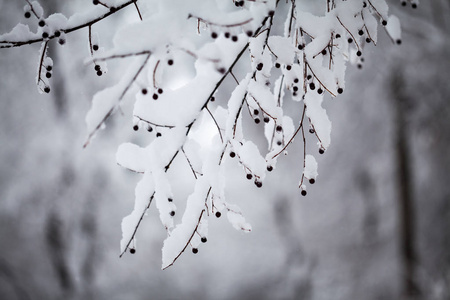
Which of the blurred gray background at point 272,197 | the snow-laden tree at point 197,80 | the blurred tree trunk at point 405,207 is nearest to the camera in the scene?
the snow-laden tree at point 197,80

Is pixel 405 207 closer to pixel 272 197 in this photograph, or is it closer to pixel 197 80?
pixel 272 197

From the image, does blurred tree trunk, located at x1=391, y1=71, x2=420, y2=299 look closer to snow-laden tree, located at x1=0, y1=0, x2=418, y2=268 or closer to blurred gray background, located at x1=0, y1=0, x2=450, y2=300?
blurred gray background, located at x1=0, y1=0, x2=450, y2=300

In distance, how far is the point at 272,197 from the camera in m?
8.03

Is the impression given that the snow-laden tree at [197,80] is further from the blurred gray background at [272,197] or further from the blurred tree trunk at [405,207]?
the blurred tree trunk at [405,207]

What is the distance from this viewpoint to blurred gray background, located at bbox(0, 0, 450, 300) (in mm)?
5883

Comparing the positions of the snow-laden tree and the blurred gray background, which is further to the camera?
the blurred gray background

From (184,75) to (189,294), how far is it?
6538mm

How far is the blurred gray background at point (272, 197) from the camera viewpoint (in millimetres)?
5883

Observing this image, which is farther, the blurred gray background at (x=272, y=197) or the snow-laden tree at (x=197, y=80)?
the blurred gray background at (x=272, y=197)

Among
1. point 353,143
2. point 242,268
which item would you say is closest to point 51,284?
point 242,268

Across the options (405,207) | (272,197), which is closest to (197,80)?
(405,207)

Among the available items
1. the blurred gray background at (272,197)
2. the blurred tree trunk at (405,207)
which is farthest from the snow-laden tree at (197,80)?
the blurred tree trunk at (405,207)

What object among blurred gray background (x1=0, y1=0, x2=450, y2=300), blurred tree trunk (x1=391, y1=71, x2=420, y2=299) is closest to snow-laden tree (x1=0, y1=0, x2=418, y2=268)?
blurred gray background (x1=0, y1=0, x2=450, y2=300)

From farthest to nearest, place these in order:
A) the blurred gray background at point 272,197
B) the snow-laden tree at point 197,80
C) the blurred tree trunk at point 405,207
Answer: the blurred tree trunk at point 405,207 < the blurred gray background at point 272,197 < the snow-laden tree at point 197,80
